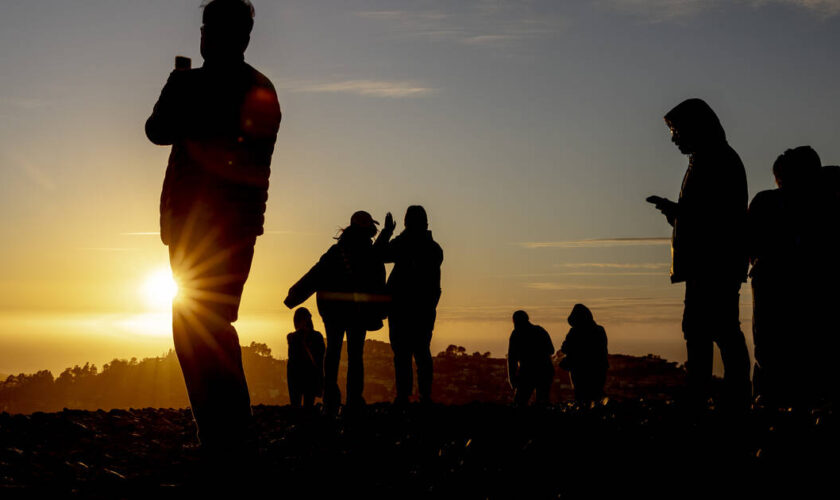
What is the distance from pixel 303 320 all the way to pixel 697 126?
8837mm

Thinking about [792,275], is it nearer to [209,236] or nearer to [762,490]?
[762,490]

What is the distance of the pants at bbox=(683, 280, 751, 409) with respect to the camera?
7.37 m

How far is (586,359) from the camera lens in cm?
1491

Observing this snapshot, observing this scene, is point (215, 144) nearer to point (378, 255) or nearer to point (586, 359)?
point (378, 255)

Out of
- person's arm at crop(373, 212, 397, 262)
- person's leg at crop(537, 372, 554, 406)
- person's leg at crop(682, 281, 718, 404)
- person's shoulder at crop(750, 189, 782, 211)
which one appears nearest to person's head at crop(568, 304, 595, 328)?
person's leg at crop(537, 372, 554, 406)

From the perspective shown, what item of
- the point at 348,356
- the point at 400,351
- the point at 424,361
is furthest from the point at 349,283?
the point at 424,361

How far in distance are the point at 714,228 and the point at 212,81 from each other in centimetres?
471

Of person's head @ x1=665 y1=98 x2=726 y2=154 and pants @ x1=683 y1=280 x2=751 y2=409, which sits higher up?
person's head @ x1=665 y1=98 x2=726 y2=154

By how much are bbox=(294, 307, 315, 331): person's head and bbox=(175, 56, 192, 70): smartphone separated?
9.27 m

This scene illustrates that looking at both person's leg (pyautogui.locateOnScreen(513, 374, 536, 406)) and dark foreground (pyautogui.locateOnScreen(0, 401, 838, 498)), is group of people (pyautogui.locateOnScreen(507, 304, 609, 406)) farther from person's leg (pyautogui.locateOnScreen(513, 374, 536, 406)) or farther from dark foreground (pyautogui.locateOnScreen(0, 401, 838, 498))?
dark foreground (pyautogui.locateOnScreen(0, 401, 838, 498))

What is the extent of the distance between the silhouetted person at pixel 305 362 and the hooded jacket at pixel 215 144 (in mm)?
9074

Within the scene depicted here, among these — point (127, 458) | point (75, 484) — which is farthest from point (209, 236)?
point (127, 458)

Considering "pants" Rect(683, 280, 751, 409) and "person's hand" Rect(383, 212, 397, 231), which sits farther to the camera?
"person's hand" Rect(383, 212, 397, 231)

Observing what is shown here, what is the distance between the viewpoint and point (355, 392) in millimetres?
10008
